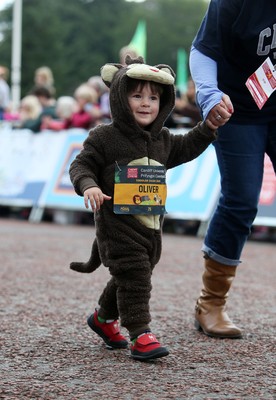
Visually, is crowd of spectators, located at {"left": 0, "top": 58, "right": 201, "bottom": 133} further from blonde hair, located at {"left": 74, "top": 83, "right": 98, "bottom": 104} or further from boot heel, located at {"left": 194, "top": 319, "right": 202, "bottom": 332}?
boot heel, located at {"left": 194, "top": 319, "right": 202, "bottom": 332}

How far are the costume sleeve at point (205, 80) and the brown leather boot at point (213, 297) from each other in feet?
2.92

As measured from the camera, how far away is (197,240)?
10148mm

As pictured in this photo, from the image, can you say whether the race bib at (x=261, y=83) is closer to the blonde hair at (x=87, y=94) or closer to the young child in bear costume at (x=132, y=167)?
the young child in bear costume at (x=132, y=167)

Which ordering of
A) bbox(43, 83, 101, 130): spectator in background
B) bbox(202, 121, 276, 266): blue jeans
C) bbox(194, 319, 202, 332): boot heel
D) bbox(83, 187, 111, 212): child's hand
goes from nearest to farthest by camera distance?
1. bbox(83, 187, 111, 212): child's hand
2. bbox(202, 121, 276, 266): blue jeans
3. bbox(194, 319, 202, 332): boot heel
4. bbox(43, 83, 101, 130): spectator in background

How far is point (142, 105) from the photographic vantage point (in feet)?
12.5

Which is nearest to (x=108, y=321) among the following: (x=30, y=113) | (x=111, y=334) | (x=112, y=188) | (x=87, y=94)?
(x=111, y=334)

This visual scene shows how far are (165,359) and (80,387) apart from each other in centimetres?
64

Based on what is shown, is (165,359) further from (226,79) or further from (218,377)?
(226,79)

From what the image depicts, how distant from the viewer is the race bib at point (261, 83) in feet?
13.0

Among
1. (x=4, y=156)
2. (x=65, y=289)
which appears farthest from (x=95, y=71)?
(x=65, y=289)

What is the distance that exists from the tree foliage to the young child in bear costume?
49.7m

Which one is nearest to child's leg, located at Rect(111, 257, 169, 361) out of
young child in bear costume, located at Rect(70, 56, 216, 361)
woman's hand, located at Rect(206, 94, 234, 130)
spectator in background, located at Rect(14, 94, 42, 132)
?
young child in bear costume, located at Rect(70, 56, 216, 361)

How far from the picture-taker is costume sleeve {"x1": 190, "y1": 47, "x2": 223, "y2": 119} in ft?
12.9

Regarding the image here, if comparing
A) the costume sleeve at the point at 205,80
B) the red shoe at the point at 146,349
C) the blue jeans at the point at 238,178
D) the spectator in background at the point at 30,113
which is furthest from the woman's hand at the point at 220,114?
the spectator in background at the point at 30,113
